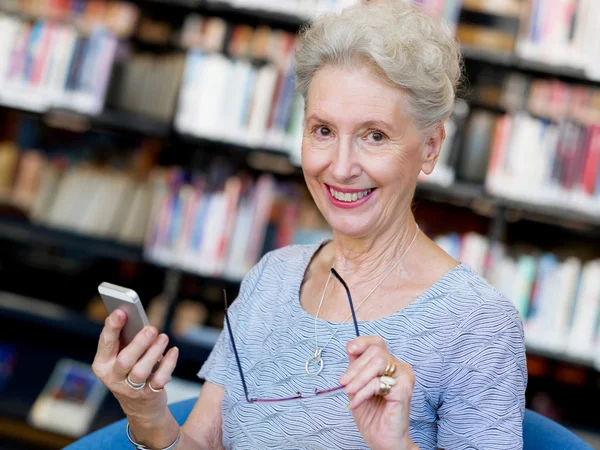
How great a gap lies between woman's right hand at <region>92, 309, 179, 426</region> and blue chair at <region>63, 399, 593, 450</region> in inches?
11.0

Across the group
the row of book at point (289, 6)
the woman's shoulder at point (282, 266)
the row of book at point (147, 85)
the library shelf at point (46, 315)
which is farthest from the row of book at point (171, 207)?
the woman's shoulder at point (282, 266)

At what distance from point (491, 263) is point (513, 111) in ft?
1.89

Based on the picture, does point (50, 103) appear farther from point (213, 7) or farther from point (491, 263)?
point (491, 263)

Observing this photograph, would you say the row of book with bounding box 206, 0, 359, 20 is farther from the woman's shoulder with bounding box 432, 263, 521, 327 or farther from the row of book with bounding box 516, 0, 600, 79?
the woman's shoulder with bounding box 432, 263, 521, 327

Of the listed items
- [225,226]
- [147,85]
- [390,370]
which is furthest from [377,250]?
[147,85]

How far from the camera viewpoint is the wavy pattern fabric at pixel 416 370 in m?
1.25

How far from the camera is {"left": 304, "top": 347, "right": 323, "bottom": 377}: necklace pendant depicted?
1.39 meters

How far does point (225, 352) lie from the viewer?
61.2 inches

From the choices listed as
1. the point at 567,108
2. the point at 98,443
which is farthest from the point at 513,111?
the point at 98,443

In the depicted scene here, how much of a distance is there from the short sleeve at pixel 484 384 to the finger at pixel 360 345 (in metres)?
0.25

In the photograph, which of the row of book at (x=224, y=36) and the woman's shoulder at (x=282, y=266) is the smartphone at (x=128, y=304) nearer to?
the woman's shoulder at (x=282, y=266)

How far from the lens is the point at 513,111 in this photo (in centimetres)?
291

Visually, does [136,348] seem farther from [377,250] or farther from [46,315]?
[46,315]

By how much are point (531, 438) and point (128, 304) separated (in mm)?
827
